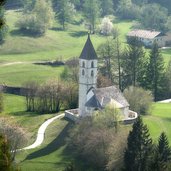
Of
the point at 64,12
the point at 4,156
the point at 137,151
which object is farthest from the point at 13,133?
the point at 64,12

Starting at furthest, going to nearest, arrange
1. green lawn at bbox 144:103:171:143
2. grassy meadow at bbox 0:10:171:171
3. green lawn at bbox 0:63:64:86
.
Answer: green lawn at bbox 0:63:64:86 < green lawn at bbox 144:103:171:143 < grassy meadow at bbox 0:10:171:171

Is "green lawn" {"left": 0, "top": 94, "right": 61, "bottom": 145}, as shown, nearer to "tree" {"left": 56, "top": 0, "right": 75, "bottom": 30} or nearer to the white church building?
the white church building

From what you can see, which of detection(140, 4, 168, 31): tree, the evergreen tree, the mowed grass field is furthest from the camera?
detection(140, 4, 168, 31): tree

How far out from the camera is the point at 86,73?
55.8 m

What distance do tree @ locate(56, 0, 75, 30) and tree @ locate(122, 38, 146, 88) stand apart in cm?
3891

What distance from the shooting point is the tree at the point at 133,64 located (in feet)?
238

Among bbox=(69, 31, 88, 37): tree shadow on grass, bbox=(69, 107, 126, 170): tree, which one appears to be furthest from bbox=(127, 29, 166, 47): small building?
bbox=(69, 107, 126, 170): tree

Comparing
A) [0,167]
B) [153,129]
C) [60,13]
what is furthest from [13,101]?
[0,167]

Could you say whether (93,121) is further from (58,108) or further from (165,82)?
(165,82)

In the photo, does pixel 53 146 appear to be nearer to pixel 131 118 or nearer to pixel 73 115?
pixel 73 115

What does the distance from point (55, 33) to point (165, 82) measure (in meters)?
36.8

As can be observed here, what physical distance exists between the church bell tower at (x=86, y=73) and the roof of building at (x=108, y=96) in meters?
1.46

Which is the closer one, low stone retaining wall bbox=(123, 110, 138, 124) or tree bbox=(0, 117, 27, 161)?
tree bbox=(0, 117, 27, 161)

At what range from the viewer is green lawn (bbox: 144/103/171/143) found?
5109cm
